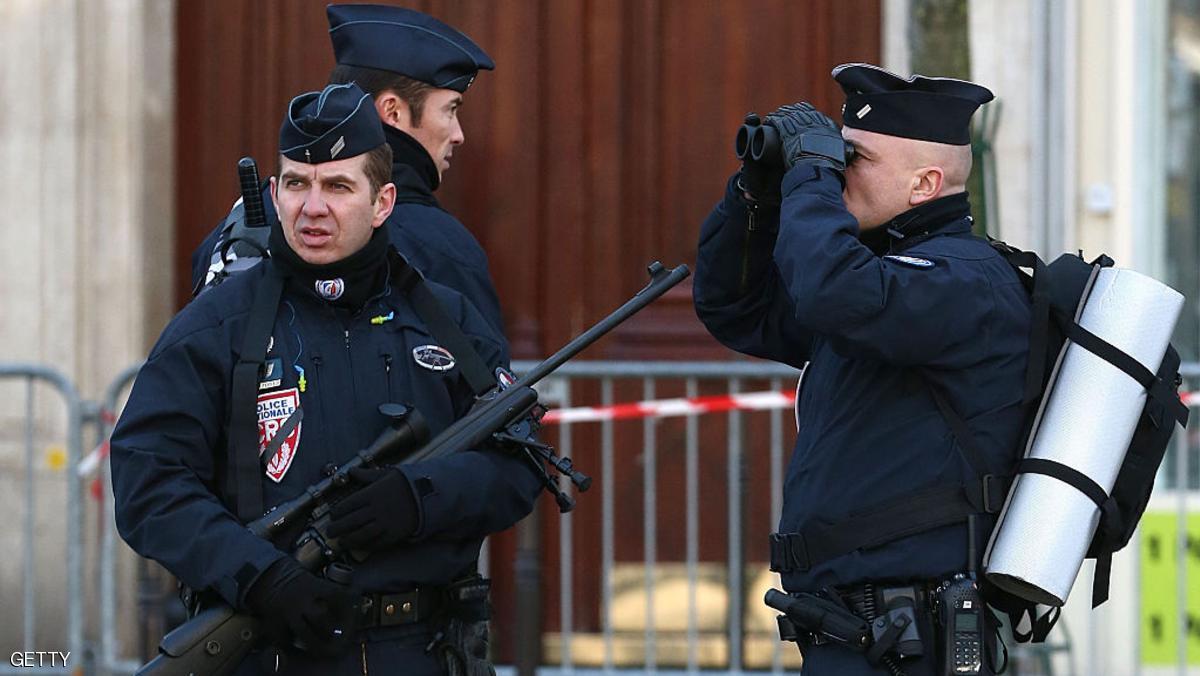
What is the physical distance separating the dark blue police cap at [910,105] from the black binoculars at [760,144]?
0.09 metres

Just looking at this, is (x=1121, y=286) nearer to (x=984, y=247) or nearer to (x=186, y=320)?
(x=984, y=247)

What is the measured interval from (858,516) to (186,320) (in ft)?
4.53

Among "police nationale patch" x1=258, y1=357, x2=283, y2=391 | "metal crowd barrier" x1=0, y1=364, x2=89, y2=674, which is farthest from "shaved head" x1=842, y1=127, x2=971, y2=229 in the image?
"metal crowd barrier" x1=0, y1=364, x2=89, y2=674

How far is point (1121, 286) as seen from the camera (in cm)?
388

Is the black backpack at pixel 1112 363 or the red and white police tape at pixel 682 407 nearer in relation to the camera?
the black backpack at pixel 1112 363

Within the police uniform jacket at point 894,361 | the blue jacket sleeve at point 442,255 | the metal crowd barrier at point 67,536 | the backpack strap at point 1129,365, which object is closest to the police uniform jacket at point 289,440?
the blue jacket sleeve at point 442,255

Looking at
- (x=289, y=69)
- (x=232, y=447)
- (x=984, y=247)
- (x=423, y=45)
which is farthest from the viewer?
(x=289, y=69)

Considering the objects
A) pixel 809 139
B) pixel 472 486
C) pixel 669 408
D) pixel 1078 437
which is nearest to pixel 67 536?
pixel 669 408

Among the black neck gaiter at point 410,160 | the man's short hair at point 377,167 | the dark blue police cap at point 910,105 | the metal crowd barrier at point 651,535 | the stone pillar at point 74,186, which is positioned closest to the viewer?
the man's short hair at point 377,167

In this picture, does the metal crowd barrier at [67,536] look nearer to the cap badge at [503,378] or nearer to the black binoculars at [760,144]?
the cap badge at [503,378]

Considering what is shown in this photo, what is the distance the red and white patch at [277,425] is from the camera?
367 cm

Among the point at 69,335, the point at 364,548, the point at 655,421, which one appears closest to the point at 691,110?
the point at 655,421

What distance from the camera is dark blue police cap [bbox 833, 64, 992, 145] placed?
3.94 meters

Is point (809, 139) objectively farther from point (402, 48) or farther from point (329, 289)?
point (402, 48)
